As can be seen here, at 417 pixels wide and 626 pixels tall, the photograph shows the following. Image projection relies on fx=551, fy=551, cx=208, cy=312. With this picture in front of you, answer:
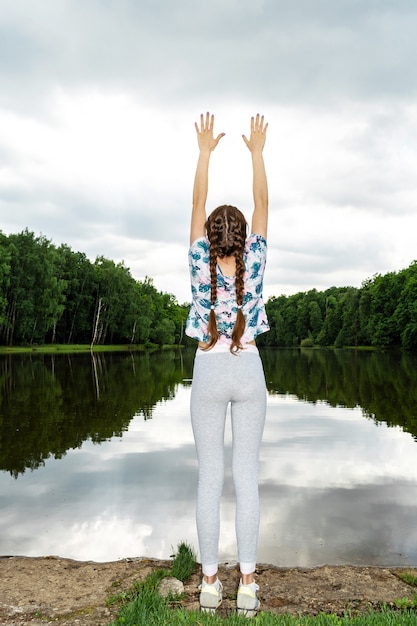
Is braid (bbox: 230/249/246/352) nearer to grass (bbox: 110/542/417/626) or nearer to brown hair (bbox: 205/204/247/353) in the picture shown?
brown hair (bbox: 205/204/247/353)

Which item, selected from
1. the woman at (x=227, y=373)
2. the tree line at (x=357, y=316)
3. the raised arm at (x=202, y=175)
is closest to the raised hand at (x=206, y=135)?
the raised arm at (x=202, y=175)

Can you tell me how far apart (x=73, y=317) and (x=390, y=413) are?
62.7 metres

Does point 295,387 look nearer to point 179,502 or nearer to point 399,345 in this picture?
point 179,502

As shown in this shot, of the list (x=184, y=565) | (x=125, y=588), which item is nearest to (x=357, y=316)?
(x=184, y=565)

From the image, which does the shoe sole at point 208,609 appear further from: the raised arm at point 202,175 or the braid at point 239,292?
the raised arm at point 202,175

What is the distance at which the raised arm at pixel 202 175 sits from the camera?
341 cm

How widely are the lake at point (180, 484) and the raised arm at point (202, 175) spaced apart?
2724mm

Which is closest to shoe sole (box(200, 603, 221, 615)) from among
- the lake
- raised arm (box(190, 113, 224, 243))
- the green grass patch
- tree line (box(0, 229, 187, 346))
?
the green grass patch

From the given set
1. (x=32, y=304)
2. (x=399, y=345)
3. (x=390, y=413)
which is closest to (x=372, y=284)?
(x=399, y=345)

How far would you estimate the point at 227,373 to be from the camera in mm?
3141

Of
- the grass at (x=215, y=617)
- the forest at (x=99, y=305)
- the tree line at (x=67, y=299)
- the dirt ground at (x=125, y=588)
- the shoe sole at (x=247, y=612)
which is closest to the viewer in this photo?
the grass at (x=215, y=617)

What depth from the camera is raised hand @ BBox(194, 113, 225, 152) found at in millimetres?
3639

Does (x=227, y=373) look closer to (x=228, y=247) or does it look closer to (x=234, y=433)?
(x=234, y=433)

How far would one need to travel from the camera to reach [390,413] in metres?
12.2
